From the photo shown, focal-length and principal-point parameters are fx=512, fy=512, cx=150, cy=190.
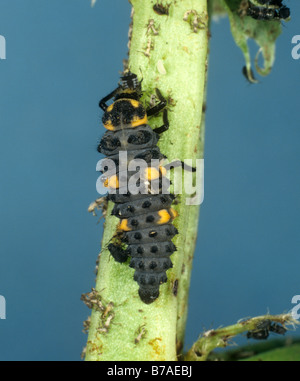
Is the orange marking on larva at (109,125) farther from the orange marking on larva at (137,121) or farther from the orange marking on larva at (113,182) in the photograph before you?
the orange marking on larva at (113,182)

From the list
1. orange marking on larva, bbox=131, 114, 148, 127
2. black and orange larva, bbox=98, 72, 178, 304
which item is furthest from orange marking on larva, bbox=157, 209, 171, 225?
orange marking on larva, bbox=131, 114, 148, 127

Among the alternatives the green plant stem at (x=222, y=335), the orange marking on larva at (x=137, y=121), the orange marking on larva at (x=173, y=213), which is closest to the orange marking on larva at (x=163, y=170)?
the orange marking on larva at (x=173, y=213)

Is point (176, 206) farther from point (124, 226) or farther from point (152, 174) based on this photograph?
point (124, 226)

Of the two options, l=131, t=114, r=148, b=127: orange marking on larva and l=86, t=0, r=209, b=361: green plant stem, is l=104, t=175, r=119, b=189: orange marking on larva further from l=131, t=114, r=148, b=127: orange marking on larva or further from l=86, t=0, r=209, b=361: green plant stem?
l=131, t=114, r=148, b=127: orange marking on larva

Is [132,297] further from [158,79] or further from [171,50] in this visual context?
[171,50]

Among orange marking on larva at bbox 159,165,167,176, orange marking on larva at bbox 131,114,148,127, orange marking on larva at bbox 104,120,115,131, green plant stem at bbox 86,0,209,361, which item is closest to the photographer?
green plant stem at bbox 86,0,209,361

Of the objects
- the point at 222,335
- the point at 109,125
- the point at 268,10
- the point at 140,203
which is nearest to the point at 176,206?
the point at 140,203
